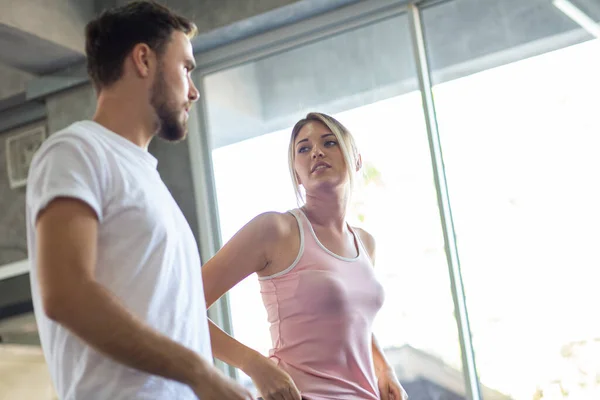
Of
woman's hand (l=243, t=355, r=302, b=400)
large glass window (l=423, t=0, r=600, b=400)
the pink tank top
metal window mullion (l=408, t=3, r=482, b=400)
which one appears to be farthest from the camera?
metal window mullion (l=408, t=3, r=482, b=400)

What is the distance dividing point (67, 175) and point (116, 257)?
0.13m

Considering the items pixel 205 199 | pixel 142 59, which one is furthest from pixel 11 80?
pixel 142 59

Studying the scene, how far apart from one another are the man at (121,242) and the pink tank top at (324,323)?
2.10ft

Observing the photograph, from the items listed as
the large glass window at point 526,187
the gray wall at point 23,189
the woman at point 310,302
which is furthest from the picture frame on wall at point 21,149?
the woman at point 310,302

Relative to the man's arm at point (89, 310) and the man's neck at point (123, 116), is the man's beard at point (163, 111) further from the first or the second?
the man's arm at point (89, 310)

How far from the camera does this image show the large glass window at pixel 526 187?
2689 mm

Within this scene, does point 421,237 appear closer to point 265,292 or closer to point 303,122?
point 303,122

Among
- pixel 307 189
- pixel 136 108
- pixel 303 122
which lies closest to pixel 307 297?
pixel 307 189

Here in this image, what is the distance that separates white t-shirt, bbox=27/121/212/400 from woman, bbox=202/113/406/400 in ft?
1.99

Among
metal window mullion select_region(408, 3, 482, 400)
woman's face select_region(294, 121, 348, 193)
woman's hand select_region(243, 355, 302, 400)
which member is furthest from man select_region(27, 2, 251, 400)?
metal window mullion select_region(408, 3, 482, 400)

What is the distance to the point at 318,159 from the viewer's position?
2088 mm

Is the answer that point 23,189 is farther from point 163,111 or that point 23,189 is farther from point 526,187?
point 163,111

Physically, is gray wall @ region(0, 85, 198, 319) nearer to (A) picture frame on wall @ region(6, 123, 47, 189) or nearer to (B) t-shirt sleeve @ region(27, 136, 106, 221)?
(A) picture frame on wall @ region(6, 123, 47, 189)

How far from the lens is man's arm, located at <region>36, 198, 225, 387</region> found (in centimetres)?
99
